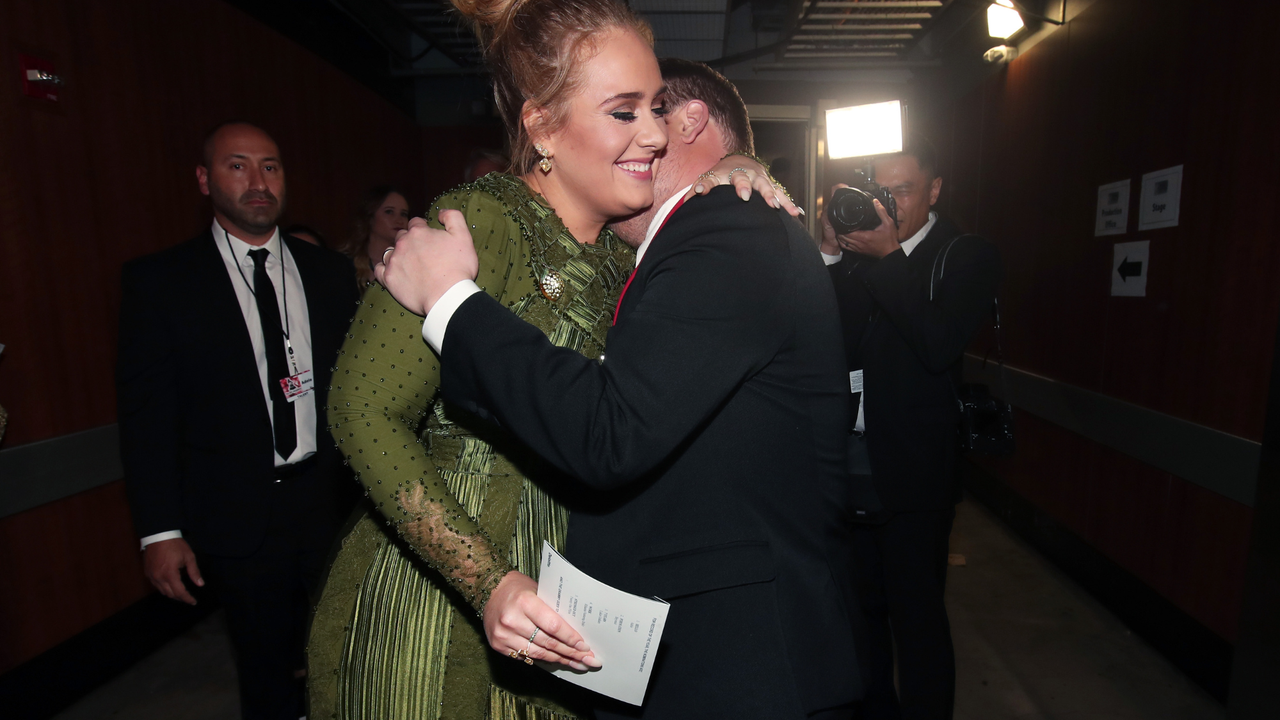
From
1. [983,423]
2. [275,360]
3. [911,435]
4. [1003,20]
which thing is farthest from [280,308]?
[1003,20]

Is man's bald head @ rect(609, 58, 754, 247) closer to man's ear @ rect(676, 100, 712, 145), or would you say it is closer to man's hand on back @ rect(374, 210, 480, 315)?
man's ear @ rect(676, 100, 712, 145)

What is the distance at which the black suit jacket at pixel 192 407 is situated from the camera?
1.85 m

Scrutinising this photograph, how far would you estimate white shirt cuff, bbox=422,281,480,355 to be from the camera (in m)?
0.79

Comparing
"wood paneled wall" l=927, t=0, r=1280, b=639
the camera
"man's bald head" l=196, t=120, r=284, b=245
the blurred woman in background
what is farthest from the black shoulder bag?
the blurred woman in background

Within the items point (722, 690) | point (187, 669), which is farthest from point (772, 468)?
point (187, 669)

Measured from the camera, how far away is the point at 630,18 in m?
0.94

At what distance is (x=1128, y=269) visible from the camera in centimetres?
303

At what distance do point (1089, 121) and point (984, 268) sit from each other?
1.87 m

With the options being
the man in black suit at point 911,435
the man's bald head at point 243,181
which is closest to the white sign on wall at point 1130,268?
the man in black suit at point 911,435

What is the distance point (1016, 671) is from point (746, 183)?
8.72ft

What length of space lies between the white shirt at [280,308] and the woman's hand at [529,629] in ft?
4.84

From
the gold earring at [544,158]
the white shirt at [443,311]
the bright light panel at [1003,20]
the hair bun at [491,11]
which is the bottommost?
the white shirt at [443,311]

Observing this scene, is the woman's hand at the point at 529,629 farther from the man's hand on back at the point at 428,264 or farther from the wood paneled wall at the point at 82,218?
the wood paneled wall at the point at 82,218

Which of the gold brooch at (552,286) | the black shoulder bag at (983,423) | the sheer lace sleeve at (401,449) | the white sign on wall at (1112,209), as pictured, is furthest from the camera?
the white sign on wall at (1112,209)
